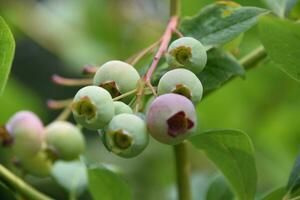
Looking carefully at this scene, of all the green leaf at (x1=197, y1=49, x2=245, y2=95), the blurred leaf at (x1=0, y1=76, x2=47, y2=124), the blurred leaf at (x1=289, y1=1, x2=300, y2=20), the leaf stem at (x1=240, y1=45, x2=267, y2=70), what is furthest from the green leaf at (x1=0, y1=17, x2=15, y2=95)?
the blurred leaf at (x1=0, y1=76, x2=47, y2=124)

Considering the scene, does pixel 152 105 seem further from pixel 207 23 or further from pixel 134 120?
pixel 207 23

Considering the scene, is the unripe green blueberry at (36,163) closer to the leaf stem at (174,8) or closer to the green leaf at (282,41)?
the leaf stem at (174,8)

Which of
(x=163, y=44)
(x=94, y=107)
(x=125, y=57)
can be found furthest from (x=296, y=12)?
(x=125, y=57)

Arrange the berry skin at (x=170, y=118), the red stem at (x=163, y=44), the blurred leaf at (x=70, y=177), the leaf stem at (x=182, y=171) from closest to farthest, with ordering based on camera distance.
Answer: the berry skin at (x=170, y=118)
the red stem at (x=163, y=44)
the leaf stem at (x=182, y=171)
the blurred leaf at (x=70, y=177)

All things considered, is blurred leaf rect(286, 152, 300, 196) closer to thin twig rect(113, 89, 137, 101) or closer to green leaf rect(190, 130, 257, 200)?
green leaf rect(190, 130, 257, 200)

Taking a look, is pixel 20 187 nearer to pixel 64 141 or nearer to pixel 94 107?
pixel 64 141

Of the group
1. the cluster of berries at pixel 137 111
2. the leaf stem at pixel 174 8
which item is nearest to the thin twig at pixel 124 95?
the cluster of berries at pixel 137 111
